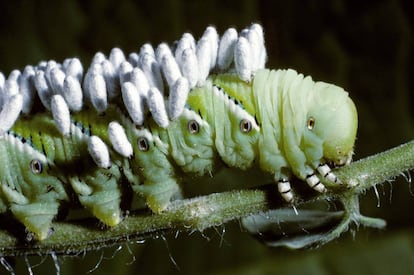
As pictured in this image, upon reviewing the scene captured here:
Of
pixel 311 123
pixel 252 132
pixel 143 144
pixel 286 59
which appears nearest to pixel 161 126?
pixel 143 144

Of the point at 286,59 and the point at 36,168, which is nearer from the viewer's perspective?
the point at 36,168

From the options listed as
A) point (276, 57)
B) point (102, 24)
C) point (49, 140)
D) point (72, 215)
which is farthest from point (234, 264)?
point (49, 140)

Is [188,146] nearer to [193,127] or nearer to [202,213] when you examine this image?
[193,127]

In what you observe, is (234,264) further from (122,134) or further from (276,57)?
(122,134)

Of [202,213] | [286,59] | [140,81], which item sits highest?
[140,81]

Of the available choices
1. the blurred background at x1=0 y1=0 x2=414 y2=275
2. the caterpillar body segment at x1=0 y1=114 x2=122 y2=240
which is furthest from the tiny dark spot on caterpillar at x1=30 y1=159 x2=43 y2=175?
the blurred background at x1=0 y1=0 x2=414 y2=275

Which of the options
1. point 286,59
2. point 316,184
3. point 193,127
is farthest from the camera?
point 286,59

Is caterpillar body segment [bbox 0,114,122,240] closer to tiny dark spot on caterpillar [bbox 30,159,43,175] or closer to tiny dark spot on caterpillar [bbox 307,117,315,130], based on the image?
tiny dark spot on caterpillar [bbox 30,159,43,175]
